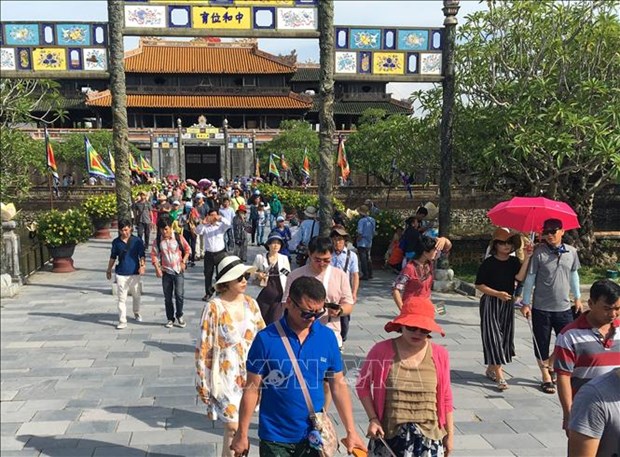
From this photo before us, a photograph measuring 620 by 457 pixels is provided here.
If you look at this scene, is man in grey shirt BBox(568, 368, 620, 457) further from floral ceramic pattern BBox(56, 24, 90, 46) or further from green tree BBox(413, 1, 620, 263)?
floral ceramic pattern BBox(56, 24, 90, 46)

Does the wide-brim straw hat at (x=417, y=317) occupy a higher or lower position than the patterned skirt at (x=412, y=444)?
higher

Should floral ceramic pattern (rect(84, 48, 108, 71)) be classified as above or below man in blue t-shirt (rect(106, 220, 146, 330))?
above

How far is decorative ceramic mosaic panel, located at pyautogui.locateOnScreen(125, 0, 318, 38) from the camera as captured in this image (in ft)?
30.2

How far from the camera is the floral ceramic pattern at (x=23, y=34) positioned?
30.6ft

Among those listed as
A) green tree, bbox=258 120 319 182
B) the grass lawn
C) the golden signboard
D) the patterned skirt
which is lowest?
the grass lawn

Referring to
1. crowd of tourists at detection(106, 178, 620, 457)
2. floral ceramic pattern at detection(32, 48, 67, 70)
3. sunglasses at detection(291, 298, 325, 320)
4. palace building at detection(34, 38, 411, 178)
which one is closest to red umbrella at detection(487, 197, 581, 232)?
crowd of tourists at detection(106, 178, 620, 457)

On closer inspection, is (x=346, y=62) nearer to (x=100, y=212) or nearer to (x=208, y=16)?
(x=208, y=16)

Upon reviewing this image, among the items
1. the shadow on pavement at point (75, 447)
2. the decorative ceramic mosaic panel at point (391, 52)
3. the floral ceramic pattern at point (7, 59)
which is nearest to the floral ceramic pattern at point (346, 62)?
the decorative ceramic mosaic panel at point (391, 52)

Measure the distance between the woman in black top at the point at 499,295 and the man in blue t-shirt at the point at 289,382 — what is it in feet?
9.76

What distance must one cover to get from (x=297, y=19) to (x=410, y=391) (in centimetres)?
803

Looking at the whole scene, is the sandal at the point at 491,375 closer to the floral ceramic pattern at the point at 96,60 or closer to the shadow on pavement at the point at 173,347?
the shadow on pavement at the point at 173,347

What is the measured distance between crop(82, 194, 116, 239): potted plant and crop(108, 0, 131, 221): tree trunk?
25.5 ft

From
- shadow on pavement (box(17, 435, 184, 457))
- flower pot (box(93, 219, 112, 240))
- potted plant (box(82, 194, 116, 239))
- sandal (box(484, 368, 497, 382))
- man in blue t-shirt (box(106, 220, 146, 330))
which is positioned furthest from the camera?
flower pot (box(93, 219, 112, 240))

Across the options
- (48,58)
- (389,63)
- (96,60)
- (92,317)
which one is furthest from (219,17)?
(92,317)
